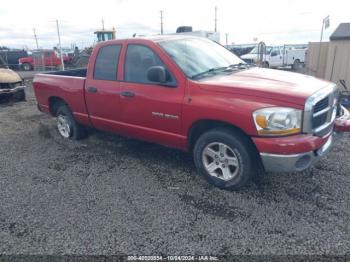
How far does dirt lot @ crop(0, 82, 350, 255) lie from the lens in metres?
2.80

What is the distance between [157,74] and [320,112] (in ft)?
6.39

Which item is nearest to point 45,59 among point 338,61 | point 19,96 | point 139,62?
point 19,96

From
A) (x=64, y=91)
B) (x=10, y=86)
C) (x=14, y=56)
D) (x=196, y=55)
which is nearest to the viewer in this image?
(x=196, y=55)

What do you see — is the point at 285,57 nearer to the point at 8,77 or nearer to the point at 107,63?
the point at 8,77

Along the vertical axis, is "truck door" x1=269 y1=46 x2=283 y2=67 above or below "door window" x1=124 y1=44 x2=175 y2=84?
below

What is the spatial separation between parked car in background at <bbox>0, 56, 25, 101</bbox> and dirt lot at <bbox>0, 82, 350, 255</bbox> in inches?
242

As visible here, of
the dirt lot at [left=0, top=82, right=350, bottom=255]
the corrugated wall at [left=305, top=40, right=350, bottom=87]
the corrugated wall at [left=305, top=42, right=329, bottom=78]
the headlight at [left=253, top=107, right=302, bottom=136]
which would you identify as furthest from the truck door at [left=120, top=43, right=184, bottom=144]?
the corrugated wall at [left=305, top=42, right=329, bottom=78]

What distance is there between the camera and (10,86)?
10398mm

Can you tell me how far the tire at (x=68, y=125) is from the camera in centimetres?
585

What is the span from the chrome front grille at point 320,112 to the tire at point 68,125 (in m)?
4.29

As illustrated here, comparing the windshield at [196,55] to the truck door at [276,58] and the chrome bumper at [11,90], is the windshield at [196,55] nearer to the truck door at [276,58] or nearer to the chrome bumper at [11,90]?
the chrome bumper at [11,90]

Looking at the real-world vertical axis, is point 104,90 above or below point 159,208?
above

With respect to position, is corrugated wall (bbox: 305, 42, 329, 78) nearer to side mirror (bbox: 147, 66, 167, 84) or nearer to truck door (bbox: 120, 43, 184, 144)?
truck door (bbox: 120, 43, 184, 144)

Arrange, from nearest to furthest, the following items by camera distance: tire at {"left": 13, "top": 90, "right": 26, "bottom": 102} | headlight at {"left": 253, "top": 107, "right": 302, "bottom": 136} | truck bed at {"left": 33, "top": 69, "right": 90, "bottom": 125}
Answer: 1. headlight at {"left": 253, "top": 107, "right": 302, "bottom": 136}
2. truck bed at {"left": 33, "top": 69, "right": 90, "bottom": 125}
3. tire at {"left": 13, "top": 90, "right": 26, "bottom": 102}
